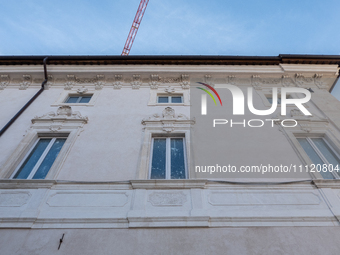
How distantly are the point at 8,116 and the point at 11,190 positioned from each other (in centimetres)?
416

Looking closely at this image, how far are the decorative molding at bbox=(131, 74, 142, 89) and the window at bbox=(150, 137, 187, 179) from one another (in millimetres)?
3840

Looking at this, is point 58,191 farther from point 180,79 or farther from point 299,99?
point 299,99

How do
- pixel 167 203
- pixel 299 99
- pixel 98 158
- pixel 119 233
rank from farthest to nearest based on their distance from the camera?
pixel 299 99 < pixel 98 158 < pixel 167 203 < pixel 119 233

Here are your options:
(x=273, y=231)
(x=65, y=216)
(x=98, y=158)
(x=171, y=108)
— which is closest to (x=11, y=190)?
(x=65, y=216)

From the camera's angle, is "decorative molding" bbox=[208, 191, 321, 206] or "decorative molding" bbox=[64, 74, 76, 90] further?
"decorative molding" bbox=[64, 74, 76, 90]

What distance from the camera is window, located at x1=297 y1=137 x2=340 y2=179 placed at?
640 centimetres

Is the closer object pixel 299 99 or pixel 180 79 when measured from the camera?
pixel 299 99

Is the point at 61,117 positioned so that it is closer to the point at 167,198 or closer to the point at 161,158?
the point at 161,158

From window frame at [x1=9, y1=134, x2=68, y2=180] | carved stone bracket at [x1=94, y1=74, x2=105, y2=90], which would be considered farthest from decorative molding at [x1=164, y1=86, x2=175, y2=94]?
window frame at [x1=9, y1=134, x2=68, y2=180]

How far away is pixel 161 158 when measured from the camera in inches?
269

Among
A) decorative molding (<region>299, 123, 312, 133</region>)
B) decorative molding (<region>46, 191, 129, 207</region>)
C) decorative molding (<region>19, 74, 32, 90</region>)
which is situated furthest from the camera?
decorative molding (<region>19, 74, 32, 90</region>)

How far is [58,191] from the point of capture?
5.51 m

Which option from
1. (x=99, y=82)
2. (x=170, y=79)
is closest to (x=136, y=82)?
(x=170, y=79)

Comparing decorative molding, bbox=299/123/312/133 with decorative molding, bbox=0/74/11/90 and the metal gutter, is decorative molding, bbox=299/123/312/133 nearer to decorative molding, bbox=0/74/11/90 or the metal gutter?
the metal gutter
